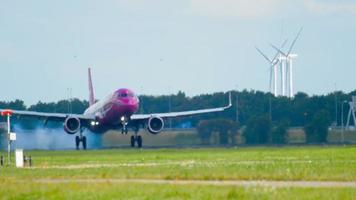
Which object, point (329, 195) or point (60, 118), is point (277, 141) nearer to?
point (60, 118)

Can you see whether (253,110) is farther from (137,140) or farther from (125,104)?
(125,104)

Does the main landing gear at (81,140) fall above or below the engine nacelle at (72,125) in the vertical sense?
below

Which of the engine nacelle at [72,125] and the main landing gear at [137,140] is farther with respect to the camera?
the main landing gear at [137,140]

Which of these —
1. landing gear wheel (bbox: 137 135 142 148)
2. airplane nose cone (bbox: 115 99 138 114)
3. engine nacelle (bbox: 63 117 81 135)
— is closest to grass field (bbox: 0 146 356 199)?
airplane nose cone (bbox: 115 99 138 114)

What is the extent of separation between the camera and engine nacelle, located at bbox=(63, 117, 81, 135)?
108 m

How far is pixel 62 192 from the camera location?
122 ft

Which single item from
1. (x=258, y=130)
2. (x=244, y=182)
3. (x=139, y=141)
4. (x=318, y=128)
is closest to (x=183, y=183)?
(x=244, y=182)

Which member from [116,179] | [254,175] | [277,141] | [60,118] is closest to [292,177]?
[254,175]

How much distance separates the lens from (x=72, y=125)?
4247 inches

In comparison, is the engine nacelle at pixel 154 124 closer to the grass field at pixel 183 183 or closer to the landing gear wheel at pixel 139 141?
the landing gear wheel at pixel 139 141

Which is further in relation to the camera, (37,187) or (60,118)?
(60,118)

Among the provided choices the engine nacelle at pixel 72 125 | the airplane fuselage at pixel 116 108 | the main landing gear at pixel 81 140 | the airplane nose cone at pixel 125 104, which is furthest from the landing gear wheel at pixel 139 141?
the airplane nose cone at pixel 125 104

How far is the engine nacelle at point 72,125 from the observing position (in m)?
108

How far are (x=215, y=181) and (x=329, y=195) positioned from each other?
10280 millimetres
